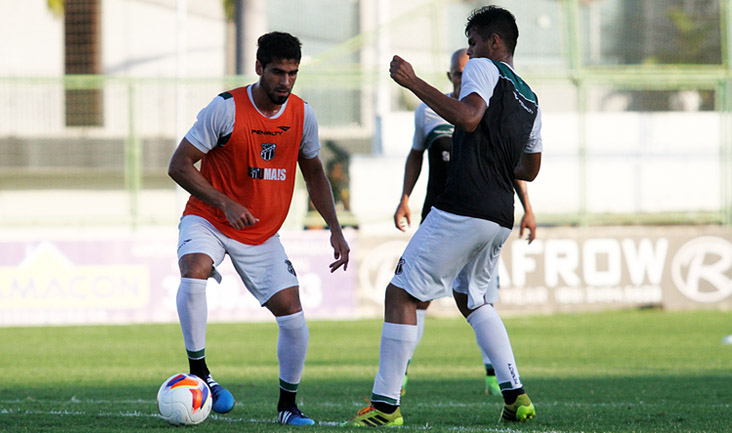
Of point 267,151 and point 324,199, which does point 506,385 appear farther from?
point 267,151

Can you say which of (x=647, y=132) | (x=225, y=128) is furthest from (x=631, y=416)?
(x=647, y=132)

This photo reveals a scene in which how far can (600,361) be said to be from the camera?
1066cm

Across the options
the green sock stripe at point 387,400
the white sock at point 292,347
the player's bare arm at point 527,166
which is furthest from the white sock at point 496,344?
the white sock at point 292,347

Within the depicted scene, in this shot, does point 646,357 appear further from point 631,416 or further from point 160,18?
point 160,18

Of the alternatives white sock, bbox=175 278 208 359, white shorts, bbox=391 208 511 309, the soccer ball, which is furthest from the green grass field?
white shorts, bbox=391 208 511 309

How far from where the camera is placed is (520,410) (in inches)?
239

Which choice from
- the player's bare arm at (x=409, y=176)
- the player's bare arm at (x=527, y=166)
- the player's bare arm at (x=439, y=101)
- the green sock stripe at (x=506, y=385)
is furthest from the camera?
the player's bare arm at (x=409, y=176)

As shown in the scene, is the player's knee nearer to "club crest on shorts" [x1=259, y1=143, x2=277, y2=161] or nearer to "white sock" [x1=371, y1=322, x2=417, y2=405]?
"club crest on shorts" [x1=259, y1=143, x2=277, y2=161]

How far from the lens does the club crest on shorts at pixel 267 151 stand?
634 centimetres

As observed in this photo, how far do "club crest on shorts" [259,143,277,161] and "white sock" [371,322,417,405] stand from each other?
126cm

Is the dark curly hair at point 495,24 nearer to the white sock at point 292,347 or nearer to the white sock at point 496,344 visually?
the white sock at point 496,344

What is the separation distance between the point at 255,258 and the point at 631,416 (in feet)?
8.05

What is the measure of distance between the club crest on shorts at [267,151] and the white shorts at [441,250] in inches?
41.8

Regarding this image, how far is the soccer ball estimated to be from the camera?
5.75 metres
